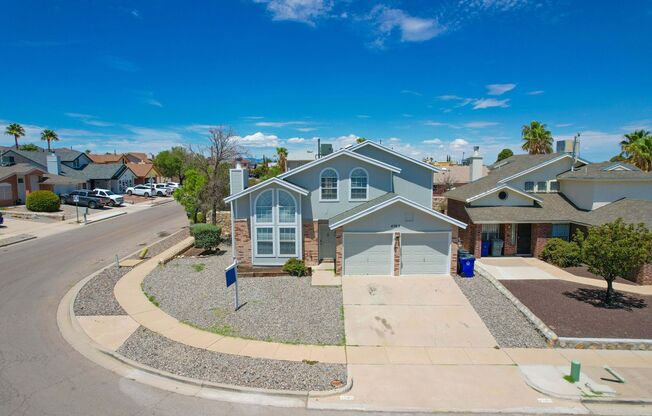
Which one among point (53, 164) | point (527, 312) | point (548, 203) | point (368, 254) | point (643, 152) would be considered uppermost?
point (643, 152)

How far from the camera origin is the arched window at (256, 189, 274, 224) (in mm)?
17609

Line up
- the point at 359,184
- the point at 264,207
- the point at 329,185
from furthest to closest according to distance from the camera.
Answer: the point at 359,184
the point at 329,185
the point at 264,207

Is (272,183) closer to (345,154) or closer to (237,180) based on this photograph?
(237,180)

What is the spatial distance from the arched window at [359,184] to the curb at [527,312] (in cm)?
696

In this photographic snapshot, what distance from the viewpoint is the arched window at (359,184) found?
18.3 metres

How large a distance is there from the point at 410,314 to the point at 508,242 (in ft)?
35.4

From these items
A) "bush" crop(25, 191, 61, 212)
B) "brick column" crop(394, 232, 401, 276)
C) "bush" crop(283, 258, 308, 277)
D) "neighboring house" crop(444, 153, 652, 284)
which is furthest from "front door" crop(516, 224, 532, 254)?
"bush" crop(25, 191, 61, 212)

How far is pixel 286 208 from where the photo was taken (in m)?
17.7

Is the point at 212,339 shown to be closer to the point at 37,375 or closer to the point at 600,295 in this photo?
the point at 37,375

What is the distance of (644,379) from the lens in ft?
30.0

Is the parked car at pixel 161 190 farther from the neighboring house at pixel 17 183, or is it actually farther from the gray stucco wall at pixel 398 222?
the gray stucco wall at pixel 398 222

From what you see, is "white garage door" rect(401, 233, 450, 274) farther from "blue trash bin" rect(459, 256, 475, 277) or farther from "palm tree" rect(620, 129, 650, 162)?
"palm tree" rect(620, 129, 650, 162)

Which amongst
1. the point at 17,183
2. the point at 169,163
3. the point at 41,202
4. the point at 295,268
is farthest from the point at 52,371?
the point at 169,163

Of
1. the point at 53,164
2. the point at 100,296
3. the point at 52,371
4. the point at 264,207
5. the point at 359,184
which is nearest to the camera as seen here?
the point at 52,371
